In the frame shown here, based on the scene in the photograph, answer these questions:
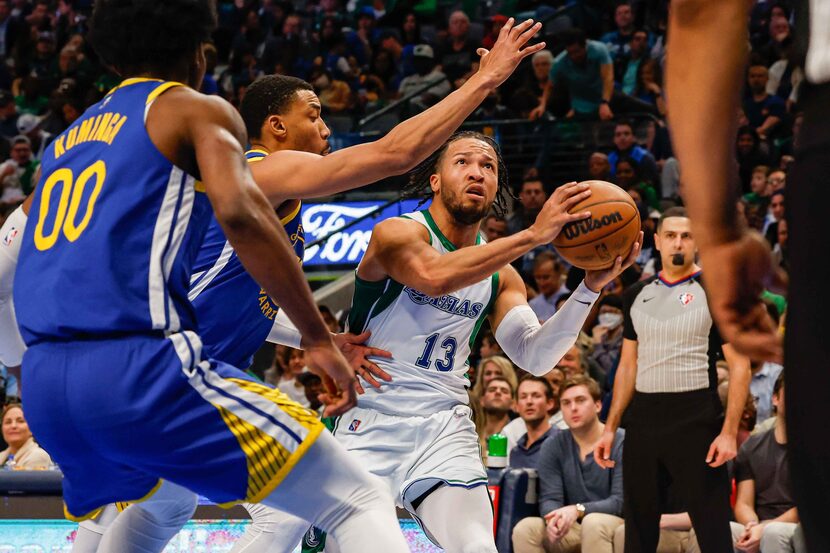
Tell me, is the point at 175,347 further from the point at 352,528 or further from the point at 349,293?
the point at 349,293

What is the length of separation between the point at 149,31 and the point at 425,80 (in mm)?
11315

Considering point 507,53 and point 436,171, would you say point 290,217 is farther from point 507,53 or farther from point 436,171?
point 436,171

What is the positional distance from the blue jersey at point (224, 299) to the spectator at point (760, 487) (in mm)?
3641

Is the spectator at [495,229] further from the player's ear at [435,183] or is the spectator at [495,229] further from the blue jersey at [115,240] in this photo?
the blue jersey at [115,240]

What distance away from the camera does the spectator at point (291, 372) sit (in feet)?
30.6

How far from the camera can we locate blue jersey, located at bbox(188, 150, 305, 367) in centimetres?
365

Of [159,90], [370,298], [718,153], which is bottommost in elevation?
[370,298]

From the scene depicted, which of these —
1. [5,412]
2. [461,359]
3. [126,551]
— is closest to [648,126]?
[5,412]

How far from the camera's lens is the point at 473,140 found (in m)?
4.69

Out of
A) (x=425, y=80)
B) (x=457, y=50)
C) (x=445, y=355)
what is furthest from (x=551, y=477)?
(x=457, y=50)

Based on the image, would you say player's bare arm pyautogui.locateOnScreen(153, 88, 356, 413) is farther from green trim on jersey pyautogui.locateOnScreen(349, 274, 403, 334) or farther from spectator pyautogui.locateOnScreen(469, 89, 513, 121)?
spectator pyautogui.locateOnScreen(469, 89, 513, 121)

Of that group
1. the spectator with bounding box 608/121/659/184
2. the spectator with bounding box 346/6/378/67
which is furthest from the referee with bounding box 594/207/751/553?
the spectator with bounding box 346/6/378/67

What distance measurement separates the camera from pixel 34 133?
48.5 feet

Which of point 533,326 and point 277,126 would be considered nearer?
point 277,126
